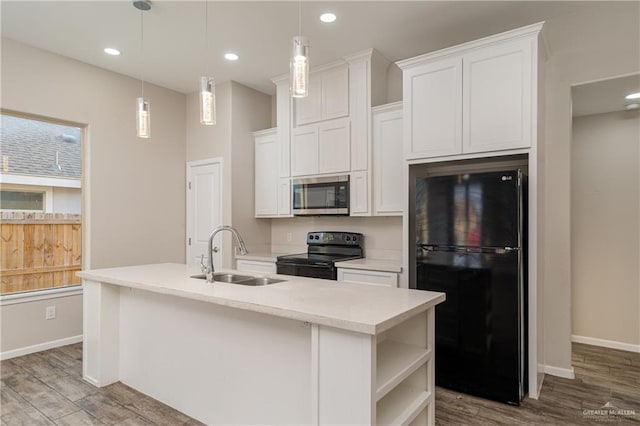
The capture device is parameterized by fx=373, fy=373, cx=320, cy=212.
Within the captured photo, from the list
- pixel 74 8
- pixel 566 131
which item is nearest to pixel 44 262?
pixel 74 8

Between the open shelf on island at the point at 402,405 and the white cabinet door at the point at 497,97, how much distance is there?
186 centimetres

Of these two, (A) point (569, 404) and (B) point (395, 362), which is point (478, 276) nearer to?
(A) point (569, 404)

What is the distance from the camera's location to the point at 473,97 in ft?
9.62

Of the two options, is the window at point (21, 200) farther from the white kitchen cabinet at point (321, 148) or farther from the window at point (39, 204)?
the white kitchen cabinet at point (321, 148)

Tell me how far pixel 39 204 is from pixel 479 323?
4362 mm

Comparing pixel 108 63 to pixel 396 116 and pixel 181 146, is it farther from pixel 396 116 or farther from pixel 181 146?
pixel 396 116

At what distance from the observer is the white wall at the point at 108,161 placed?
3635 millimetres

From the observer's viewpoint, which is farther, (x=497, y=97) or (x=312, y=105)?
(x=312, y=105)

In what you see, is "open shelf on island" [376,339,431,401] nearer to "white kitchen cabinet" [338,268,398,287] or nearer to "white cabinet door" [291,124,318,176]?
"white kitchen cabinet" [338,268,398,287]

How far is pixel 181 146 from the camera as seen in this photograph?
5051 millimetres

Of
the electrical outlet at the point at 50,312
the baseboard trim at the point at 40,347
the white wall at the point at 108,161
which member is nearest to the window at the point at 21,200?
the white wall at the point at 108,161

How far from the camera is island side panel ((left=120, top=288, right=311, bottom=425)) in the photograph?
6.53 ft

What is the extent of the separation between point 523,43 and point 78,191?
4.52m

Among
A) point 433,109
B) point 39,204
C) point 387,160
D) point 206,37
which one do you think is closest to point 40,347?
point 39,204
